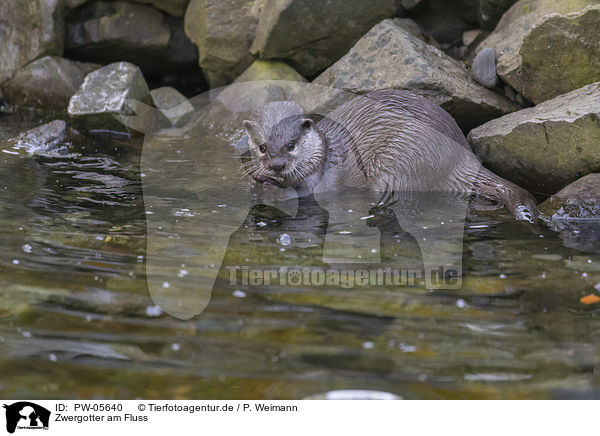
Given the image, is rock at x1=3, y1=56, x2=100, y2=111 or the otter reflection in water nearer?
the otter reflection in water

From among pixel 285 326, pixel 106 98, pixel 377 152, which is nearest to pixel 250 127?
pixel 377 152

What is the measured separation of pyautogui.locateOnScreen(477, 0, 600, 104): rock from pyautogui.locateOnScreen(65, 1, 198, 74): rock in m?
3.15

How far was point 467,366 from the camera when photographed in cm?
160

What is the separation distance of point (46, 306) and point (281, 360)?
0.81m

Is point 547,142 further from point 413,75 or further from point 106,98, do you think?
point 106,98

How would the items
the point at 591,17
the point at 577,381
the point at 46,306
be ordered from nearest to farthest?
1. the point at 577,381
2. the point at 46,306
3. the point at 591,17

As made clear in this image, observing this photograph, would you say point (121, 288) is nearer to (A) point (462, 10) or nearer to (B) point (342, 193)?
(B) point (342, 193)

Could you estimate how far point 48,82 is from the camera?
210 inches

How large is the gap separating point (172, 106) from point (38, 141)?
1.28m

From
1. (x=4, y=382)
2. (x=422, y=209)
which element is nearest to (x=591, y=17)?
(x=422, y=209)

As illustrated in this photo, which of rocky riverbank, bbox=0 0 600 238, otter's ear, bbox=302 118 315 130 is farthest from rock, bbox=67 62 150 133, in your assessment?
otter's ear, bbox=302 118 315 130

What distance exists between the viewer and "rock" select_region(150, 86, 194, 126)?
4.95 metres

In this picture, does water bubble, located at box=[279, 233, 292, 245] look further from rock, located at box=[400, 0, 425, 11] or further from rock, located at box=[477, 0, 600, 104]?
rock, located at box=[400, 0, 425, 11]
